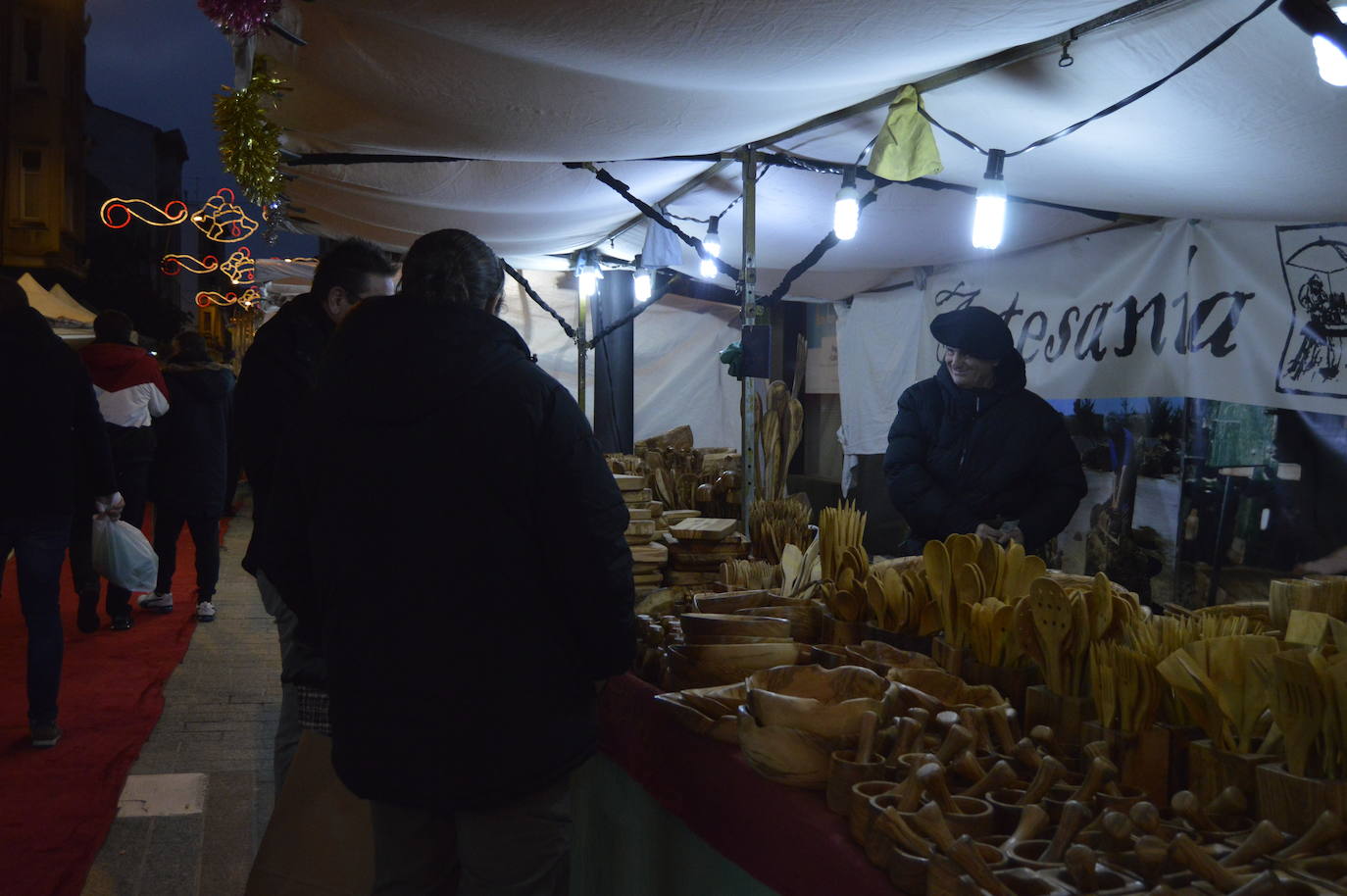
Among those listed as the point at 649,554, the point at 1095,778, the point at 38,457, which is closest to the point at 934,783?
the point at 1095,778

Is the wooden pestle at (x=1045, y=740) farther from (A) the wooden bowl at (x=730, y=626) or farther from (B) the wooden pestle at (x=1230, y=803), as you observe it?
(A) the wooden bowl at (x=730, y=626)

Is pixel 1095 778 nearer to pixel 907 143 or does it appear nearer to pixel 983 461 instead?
pixel 907 143

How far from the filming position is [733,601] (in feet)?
7.41

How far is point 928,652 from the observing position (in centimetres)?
188

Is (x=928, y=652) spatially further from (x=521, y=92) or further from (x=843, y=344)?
(x=843, y=344)

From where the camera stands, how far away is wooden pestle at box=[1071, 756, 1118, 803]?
4.04 feet

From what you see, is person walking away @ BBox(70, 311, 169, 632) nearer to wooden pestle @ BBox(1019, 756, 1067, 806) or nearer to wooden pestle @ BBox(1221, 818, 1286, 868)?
wooden pestle @ BBox(1019, 756, 1067, 806)

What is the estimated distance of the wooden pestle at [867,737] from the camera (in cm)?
139

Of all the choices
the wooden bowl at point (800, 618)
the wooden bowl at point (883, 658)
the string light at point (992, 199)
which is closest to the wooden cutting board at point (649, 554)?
the wooden bowl at point (800, 618)

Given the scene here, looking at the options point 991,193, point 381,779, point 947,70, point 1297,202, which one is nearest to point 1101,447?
point 1297,202

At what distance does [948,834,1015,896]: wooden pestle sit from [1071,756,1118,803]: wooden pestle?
0.21m

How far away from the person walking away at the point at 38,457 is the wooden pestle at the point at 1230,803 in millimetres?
3511

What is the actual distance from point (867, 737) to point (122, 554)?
4554mm

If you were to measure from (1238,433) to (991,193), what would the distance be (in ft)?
5.97
